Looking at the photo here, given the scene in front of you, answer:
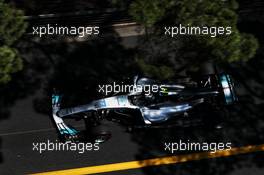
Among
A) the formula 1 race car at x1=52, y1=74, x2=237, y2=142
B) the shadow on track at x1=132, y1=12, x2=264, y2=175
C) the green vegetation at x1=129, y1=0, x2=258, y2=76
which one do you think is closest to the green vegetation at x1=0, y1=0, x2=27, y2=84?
the green vegetation at x1=129, y1=0, x2=258, y2=76

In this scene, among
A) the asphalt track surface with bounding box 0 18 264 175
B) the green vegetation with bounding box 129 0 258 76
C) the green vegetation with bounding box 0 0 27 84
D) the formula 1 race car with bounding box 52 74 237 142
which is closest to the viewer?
the green vegetation with bounding box 0 0 27 84

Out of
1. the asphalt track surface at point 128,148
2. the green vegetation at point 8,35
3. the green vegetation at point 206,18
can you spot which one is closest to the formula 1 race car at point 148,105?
the asphalt track surface at point 128,148

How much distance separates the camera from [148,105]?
12727 mm

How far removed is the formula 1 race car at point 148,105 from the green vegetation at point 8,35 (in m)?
3.09

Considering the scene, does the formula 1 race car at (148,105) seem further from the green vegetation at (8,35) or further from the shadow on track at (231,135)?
the green vegetation at (8,35)

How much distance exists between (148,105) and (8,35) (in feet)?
14.8

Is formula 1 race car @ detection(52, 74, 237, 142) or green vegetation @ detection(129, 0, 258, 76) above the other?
green vegetation @ detection(129, 0, 258, 76)

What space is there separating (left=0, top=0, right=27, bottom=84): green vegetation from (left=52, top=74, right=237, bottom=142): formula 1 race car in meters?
3.09

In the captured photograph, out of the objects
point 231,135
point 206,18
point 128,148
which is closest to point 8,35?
point 206,18

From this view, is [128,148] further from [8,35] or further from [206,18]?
[8,35]

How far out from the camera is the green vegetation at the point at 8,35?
9.66 metres

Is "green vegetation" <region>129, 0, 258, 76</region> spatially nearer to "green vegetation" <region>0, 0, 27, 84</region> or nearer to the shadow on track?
"green vegetation" <region>0, 0, 27, 84</region>

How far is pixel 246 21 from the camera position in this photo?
47.0 feet

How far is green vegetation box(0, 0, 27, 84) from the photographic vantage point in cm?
966
